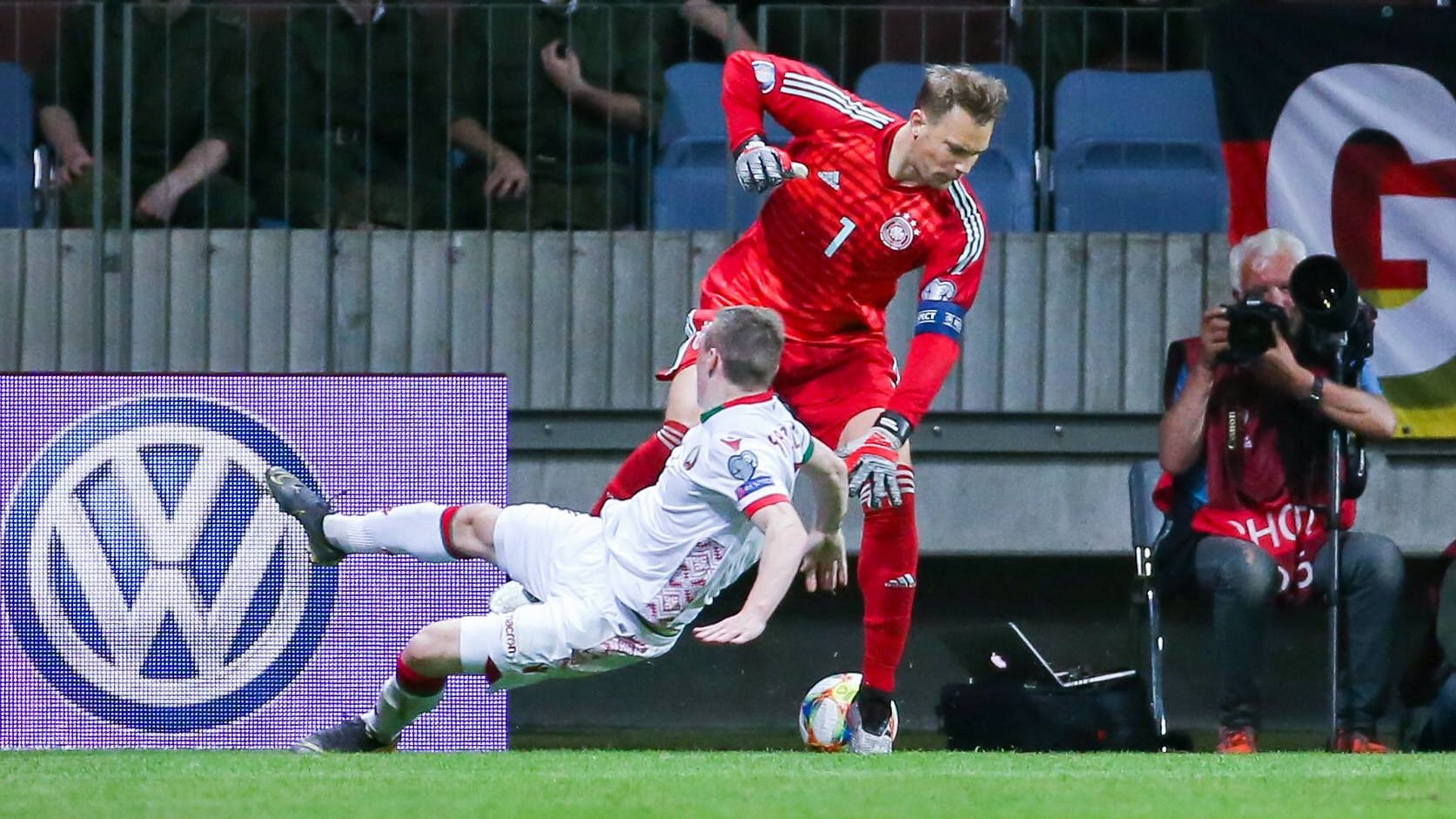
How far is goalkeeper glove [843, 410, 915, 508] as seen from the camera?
23.2 feet

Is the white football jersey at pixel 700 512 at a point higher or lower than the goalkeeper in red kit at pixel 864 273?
lower

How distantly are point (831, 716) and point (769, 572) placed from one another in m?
1.26

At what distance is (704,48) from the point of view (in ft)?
32.3

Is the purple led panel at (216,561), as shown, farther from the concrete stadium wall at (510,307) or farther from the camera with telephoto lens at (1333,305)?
the camera with telephoto lens at (1333,305)

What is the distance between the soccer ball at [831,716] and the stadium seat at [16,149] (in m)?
4.23

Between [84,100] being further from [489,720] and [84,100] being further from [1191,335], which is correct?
[1191,335]

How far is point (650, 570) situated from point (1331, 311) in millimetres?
2789

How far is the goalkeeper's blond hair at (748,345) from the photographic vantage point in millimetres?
6594

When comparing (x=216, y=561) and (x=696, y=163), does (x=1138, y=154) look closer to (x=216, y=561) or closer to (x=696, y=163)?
(x=696, y=163)

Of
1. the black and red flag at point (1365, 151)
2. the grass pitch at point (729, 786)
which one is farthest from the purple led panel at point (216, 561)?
the black and red flag at point (1365, 151)

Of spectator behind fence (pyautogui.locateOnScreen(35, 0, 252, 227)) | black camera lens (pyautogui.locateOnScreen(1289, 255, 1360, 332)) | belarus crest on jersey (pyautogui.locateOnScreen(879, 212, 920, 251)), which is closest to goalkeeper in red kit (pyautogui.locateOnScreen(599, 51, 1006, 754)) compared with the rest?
belarus crest on jersey (pyautogui.locateOnScreen(879, 212, 920, 251))

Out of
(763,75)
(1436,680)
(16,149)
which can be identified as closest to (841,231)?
(763,75)

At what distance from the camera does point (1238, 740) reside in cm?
786

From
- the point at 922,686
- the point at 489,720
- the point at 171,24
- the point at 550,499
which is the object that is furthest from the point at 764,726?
the point at 171,24
